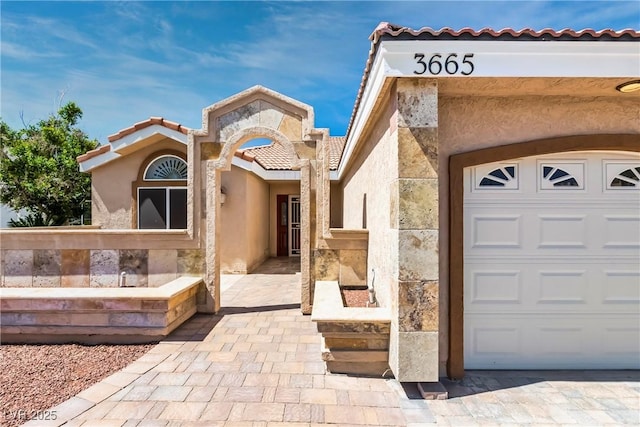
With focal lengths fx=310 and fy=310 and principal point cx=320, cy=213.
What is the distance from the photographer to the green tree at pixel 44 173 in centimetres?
1365

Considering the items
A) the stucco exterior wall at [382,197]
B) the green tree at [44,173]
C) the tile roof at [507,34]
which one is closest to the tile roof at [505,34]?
the tile roof at [507,34]

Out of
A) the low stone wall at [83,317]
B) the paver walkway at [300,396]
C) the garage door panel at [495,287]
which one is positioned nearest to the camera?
the paver walkway at [300,396]

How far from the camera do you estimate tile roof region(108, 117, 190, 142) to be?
9244 millimetres

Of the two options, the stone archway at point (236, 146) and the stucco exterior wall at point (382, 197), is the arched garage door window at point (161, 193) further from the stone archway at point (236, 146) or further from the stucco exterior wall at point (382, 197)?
the stucco exterior wall at point (382, 197)

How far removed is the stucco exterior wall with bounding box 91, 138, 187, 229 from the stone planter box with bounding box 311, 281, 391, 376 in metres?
9.45

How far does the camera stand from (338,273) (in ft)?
22.4

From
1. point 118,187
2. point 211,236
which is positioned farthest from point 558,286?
point 118,187

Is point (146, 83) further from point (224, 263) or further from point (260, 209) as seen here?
point (224, 263)

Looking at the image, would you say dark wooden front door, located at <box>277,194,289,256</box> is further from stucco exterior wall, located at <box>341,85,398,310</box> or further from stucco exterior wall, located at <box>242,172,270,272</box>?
stucco exterior wall, located at <box>341,85,398,310</box>

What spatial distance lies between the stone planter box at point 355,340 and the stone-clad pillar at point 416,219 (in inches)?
15.7

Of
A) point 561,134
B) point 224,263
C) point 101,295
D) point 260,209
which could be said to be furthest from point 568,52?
point 260,209

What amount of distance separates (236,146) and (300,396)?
507cm

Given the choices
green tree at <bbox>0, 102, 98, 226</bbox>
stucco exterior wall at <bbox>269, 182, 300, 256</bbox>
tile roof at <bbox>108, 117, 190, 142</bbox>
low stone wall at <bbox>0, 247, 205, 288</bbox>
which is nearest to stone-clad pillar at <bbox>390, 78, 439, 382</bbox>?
low stone wall at <bbox>0, 247, 205, 288</bbox>

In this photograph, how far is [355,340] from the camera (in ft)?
13.9
